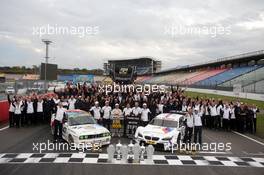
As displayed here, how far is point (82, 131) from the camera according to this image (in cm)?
1218

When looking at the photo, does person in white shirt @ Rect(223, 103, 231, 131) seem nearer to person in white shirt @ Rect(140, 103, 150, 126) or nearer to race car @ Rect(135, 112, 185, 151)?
race car @ Rect(135, 112, 185, 151)

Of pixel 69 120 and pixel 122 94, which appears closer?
pixel 69 120

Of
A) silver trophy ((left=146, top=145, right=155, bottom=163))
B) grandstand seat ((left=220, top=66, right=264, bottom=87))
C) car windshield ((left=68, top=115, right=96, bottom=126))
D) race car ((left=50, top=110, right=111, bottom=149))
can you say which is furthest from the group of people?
grandstand seat ((left=220, top=66, right=264, bottom=87))

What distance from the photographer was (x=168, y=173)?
911 centimetres

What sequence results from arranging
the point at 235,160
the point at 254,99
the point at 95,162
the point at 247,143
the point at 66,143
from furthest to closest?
the point at 254,99, the point at 247,143, the point at 66,143, the point at 235,160, the point at 95,162

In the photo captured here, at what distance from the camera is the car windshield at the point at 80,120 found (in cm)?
1305

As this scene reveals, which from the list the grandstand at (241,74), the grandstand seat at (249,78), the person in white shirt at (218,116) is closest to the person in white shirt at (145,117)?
the person in white shirt at (218,116)

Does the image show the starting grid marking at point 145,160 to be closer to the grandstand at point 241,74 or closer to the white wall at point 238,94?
the white wall at point 238,94

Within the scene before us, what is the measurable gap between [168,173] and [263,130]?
10.3 meters

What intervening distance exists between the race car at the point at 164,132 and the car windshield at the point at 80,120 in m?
2.00

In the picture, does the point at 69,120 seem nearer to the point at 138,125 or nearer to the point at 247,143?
the point at 138,125

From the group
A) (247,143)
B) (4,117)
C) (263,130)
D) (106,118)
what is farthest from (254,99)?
(4,117)

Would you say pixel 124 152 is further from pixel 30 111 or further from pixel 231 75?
pixel 231 75

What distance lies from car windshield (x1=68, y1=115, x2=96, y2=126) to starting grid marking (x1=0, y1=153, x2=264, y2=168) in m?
2.11
